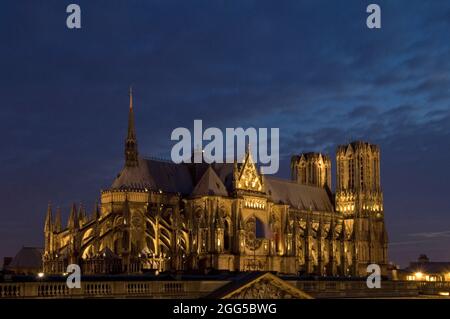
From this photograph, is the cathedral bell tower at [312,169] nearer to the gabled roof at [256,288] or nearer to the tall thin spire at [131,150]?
the tall thin spire at [131,150]

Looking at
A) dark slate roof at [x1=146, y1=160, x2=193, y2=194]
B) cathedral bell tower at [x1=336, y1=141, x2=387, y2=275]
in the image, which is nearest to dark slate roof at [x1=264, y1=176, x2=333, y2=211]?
cathedral bell tower at [x1=336, y1=141, x2=387, y2=275]

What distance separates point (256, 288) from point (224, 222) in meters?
69.2

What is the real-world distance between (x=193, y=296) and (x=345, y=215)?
105 meters

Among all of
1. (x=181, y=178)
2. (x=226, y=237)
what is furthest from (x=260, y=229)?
(x=181, y=178)

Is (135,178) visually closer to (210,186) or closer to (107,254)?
(210,186)

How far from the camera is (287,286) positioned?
4241 cm

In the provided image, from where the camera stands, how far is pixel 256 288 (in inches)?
1604

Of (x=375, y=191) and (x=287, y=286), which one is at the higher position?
(x=375, y=191)

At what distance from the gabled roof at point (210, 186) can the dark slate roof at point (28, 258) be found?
135 ft

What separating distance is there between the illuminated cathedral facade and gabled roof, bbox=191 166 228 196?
0.63 ft

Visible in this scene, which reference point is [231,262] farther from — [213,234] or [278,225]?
[278,225]

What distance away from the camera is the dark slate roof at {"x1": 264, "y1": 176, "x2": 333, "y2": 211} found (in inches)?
5300
